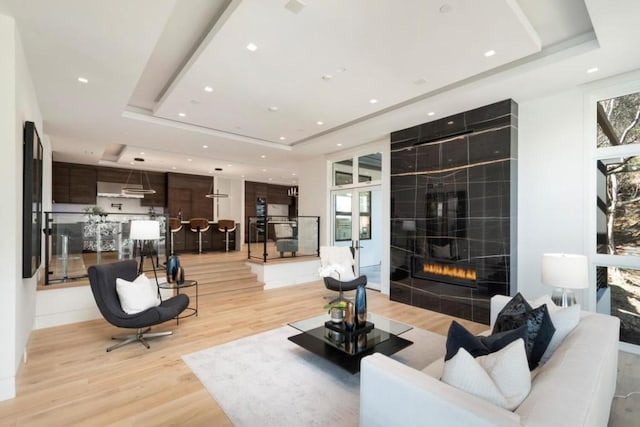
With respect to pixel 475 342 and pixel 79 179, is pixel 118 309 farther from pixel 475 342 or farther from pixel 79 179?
pixel 79 179

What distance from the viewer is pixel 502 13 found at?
8.50ft

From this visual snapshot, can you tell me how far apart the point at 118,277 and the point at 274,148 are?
4300 mm

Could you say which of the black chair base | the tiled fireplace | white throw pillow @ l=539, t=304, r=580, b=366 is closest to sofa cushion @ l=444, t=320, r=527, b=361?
white throw pillow @ l=539, t=304, r=580, b=366

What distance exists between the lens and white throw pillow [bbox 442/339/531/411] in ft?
4.56

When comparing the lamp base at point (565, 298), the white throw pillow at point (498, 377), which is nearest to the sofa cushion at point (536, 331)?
the white throw pillow at point (498, 377)

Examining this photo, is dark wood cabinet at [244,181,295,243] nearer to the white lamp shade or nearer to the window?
the white lamp shade

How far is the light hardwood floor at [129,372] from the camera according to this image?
2373 millimetres

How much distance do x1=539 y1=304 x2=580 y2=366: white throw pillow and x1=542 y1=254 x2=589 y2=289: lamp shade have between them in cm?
89

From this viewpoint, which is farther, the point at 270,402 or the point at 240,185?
the point at 240,185

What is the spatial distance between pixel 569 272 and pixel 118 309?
4.79 m

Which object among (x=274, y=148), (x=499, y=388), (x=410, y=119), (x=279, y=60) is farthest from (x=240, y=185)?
(x=499, y=388)

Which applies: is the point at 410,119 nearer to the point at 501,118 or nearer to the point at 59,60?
the point at 501,118

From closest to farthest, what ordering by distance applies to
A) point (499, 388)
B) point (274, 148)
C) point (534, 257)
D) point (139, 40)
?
point (499, 388)
point (139, 40)
point (534, 257)
point (274, 148)

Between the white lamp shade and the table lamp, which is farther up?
the white lamp shade
